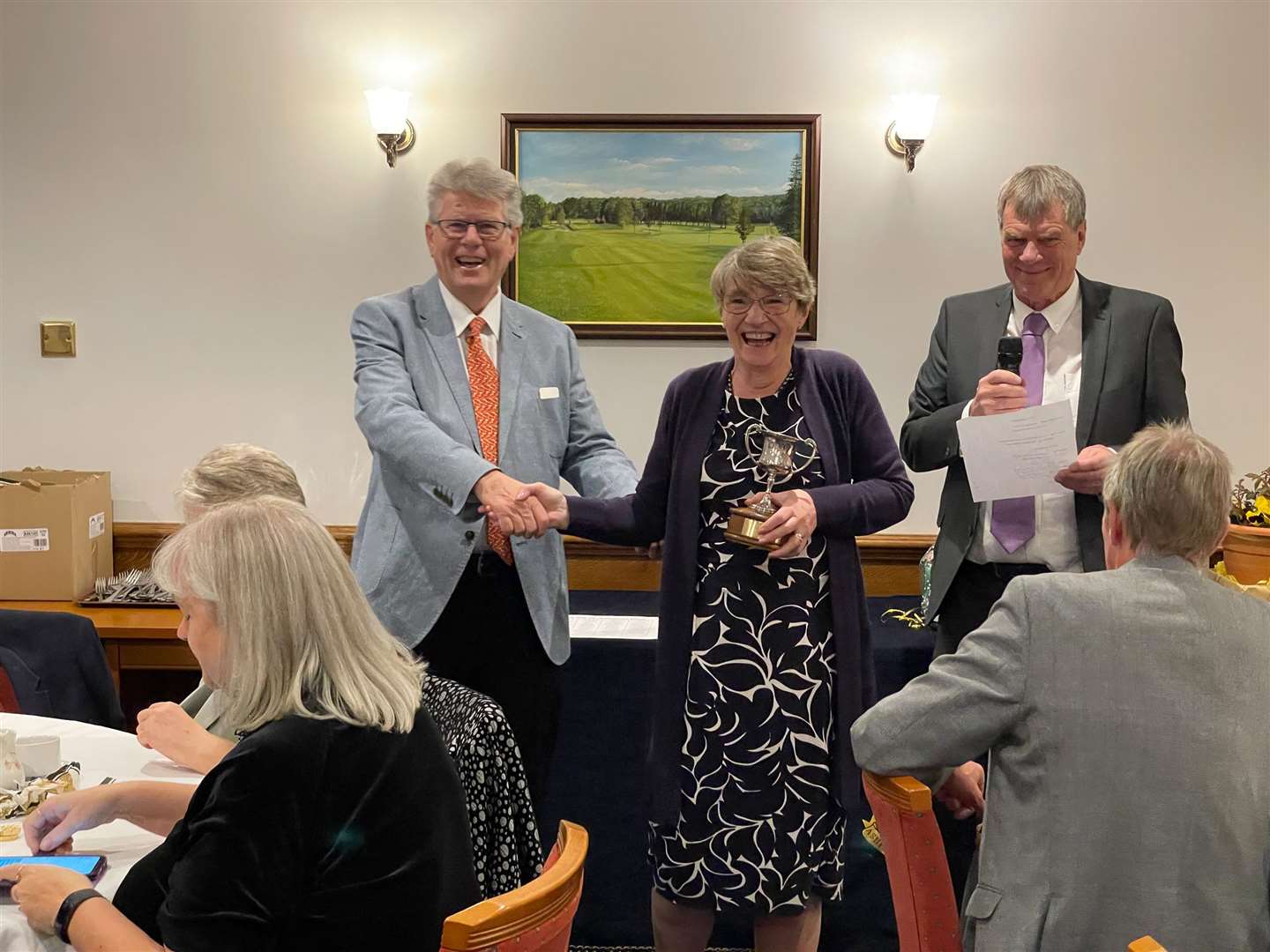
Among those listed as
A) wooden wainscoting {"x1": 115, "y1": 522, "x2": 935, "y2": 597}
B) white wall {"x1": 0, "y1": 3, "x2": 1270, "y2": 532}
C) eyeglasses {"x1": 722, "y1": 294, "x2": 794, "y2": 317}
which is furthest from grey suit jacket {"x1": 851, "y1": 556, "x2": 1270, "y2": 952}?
white wall {"x1": 0, "y1": 3, "x2": 1270, "y2": 532}

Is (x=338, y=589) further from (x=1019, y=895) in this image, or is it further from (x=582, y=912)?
(x=582, y=912)

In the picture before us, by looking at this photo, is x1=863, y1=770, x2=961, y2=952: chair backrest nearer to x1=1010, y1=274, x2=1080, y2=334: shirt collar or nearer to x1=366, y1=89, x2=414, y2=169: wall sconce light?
x1=1010, y1=274, x2=1080, y2=334: shirt collar

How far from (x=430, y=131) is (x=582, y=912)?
8.93 ft

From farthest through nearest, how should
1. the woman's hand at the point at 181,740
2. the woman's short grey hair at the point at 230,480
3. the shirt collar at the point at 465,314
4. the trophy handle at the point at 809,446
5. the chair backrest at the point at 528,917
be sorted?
the shirt collar at the point at 465,314 → the trophy handle at the point at 809,446 → the woman's short grey hair at the point at 230,480 → the woman's hand at the point at 181,740 → the chair backrest at the point at 528,917

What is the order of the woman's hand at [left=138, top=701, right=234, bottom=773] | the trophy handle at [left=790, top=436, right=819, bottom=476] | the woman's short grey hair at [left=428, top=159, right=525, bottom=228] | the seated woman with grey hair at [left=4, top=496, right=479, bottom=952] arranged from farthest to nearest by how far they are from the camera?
1. the woman's short grey hair at [left=428, top=159, right=525, bottom=228]
2. the trophy handle at [left=790, top=436, right=819, bottom=476]
3. the woman's hand at [left=138, top=701, right=234, bottom=773]
4. the seated woman with grey hair at [left=4, top=496, right=479, bottom=952]

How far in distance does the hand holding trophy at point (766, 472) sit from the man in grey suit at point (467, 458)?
0.39 m

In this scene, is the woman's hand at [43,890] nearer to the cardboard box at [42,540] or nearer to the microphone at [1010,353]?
the microphone at [1010,353]

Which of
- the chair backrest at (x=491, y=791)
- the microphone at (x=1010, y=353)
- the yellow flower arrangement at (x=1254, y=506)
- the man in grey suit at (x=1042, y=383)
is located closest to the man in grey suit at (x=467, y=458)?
the chair backrest at (x=491, y=791)

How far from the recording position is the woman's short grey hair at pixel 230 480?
2107 millimetres

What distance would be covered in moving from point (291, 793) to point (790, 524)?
3.61 ft

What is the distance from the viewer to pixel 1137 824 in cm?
153

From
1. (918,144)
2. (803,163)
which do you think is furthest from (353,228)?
(918,144)

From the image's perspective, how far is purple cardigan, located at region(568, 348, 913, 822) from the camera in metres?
2.29

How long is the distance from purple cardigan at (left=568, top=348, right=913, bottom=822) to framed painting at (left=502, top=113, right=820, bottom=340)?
1933 mm
